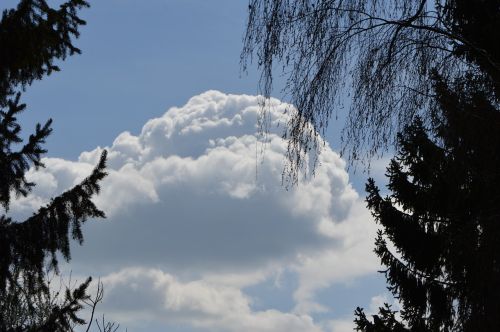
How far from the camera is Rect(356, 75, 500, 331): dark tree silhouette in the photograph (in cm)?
651

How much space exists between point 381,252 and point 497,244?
4589mm

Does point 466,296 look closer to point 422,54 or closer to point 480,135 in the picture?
point 480,135

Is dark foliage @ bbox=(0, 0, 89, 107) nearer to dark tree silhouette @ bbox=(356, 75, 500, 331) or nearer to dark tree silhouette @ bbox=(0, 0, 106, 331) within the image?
dark tree silhouette @ bbox=(0, 0, 106, 331)

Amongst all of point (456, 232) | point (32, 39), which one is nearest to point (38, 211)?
point (32, 39)

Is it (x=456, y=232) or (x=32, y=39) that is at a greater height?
(x=32, y=39)

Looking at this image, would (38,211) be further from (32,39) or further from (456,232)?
(456,232)

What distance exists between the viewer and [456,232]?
23.1 ft

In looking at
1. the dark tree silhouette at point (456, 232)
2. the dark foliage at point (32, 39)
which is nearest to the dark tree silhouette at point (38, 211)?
the dark foliage at point (32, 39)

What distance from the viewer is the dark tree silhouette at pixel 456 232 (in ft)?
21.4

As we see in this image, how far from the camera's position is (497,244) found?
6102mm

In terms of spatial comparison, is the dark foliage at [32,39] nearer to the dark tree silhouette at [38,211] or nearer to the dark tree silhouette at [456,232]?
the dark tree silhouette at [38,211]

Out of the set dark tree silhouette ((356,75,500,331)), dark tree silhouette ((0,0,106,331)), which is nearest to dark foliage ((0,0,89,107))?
dark tree silhouette ((0,0,106,331))

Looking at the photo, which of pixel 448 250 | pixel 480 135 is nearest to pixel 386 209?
pixel 448 250

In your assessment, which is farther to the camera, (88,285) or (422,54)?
(88,285)
